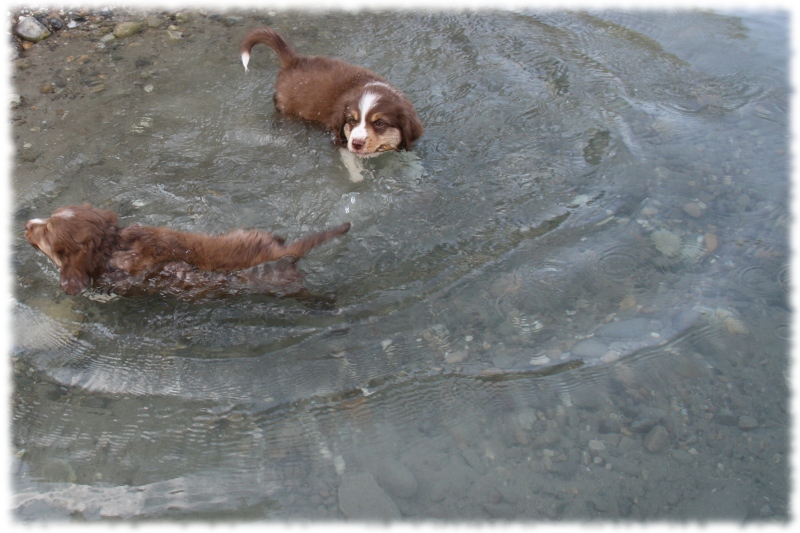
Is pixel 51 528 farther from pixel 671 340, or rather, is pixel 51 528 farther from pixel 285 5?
pixel 285 5

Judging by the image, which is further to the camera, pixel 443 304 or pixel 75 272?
pixel 443 304

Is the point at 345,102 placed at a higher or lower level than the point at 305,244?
higher

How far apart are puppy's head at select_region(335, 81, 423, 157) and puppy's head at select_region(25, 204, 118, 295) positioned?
1.67 m

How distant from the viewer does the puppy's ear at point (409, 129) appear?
4.31 m

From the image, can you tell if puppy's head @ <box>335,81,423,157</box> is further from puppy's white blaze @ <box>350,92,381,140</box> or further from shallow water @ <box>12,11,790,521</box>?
shallow water @ <box>12,11,790,521</box>

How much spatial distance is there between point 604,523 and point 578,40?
14.3 feet

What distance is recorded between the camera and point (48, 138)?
15.4ft

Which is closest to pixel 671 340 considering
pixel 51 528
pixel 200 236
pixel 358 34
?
pixel 200 236

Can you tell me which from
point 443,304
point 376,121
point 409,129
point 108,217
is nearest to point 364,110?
point 376,121

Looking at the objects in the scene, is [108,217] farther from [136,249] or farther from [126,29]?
[126,29]

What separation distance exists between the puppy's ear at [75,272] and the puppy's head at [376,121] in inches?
70.1

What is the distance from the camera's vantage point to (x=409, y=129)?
14.3ft

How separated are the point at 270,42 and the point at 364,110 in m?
1.10

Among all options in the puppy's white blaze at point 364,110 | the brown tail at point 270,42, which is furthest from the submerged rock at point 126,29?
the puppy's white blaze at point 364,110
